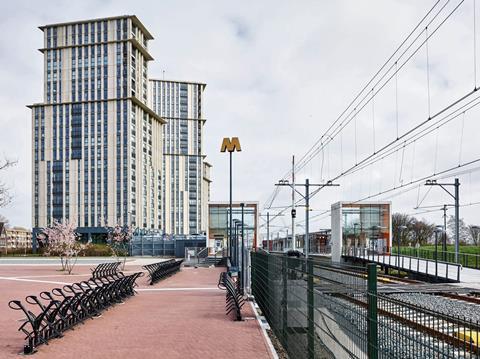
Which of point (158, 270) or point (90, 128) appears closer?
point (158, 270)

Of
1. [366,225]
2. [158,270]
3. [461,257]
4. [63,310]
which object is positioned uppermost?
[366,225]

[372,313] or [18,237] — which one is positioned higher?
[372,313]

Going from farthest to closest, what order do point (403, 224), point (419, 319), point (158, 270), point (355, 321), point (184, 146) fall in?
point (184, 146), point (403, 224), point (158, 270), point (355, 321), point (419, 319)

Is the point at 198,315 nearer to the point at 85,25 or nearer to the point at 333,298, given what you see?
the point at 333,298

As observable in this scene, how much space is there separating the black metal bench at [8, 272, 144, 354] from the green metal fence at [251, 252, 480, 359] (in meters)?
4.05

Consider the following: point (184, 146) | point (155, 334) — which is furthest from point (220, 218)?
point (184, 146)

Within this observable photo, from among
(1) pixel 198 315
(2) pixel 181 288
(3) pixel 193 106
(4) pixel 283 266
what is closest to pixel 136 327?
(1) pixel 198 315

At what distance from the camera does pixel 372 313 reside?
432 centimetres

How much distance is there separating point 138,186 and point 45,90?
25.9 metres

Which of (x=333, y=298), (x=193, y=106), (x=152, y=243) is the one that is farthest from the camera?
(x=193, y=106)

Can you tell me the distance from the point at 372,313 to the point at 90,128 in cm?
11768

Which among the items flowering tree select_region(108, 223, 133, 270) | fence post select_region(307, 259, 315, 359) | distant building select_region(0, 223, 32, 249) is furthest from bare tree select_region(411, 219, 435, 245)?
distant building select_region(0, 223, 32, 249)

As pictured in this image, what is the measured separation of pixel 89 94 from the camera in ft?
389

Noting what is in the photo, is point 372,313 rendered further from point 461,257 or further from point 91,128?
point 91,128
